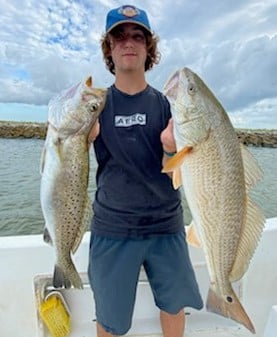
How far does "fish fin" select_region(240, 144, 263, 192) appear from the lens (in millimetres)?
1796

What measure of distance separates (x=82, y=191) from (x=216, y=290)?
784 millimetres

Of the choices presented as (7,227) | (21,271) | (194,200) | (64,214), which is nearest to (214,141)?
(194,200)

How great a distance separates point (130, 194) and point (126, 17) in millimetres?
949

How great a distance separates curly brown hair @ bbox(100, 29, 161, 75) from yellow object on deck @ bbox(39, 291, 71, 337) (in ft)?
5.20

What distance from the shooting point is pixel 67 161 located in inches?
71.8

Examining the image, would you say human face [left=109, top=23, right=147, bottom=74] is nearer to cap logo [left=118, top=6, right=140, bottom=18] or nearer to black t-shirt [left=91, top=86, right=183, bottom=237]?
cap logo [left=118, top=6, right=140, bottom=18]

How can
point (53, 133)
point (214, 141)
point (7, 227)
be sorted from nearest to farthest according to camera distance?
point (214, 141) → point (53, 133) → point (7, 227)

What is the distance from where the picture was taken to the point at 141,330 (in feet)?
9.61

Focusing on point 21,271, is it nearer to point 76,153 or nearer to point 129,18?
point 76,153

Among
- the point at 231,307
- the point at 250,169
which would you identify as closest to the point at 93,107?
the point at 250,169

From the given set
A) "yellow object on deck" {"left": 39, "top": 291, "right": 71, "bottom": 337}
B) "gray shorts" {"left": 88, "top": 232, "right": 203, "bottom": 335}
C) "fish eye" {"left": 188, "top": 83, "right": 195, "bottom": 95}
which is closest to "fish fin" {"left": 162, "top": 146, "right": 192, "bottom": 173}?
"fish eye" {"left": 188, "top": 83, "right": 195, "bottom": 95}

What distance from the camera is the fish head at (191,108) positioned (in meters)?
1.69

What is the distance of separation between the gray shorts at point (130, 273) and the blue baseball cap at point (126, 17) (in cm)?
116

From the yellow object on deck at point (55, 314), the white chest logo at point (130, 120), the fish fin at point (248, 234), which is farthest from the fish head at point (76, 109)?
the yellow object on deck at point (55, 314)
